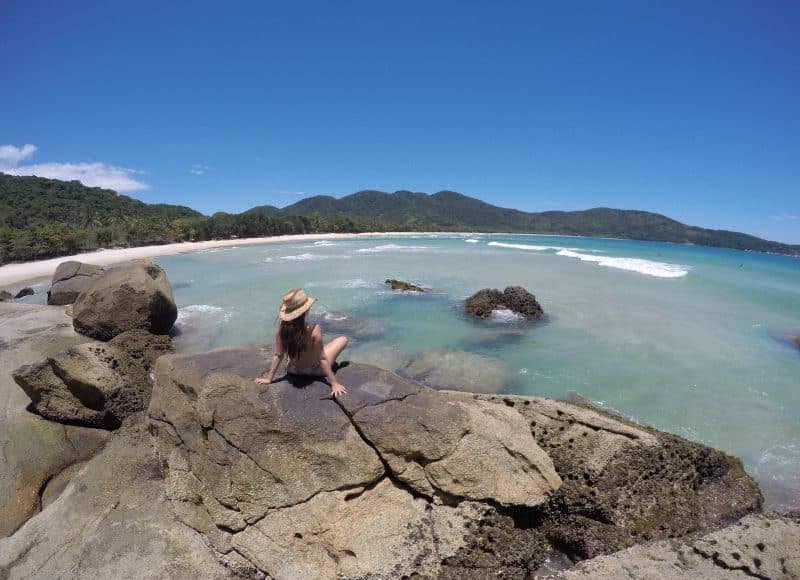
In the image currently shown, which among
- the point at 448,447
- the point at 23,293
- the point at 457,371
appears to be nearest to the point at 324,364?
the point at 448,447

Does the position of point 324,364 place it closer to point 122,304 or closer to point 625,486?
point 625,486

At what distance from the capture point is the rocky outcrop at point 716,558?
4043 millimetres

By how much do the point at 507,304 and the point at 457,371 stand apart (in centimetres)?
717

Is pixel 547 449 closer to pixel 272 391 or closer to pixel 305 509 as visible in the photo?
pixel 305 509

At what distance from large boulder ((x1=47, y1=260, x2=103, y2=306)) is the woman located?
1301 cm

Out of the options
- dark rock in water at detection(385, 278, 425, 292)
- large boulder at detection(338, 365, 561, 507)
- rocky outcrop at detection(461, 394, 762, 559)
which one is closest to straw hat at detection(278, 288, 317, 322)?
large boulder at detection(338, 365, 561, 507)

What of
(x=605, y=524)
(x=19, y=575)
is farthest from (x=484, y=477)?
(x=19, y=575)

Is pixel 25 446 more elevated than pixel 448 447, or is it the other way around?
pixel 448 447

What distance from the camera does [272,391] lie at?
16.6ft

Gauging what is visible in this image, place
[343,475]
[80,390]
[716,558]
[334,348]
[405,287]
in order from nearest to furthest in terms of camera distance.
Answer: [716,558] < [343,475] < [334,348] < [80,390] < [405,287]

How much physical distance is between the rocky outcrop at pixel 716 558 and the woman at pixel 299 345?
3.48 m

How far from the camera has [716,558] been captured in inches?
166

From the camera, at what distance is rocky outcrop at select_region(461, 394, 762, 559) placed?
4.85 m

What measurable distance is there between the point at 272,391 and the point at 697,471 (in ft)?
18.8
